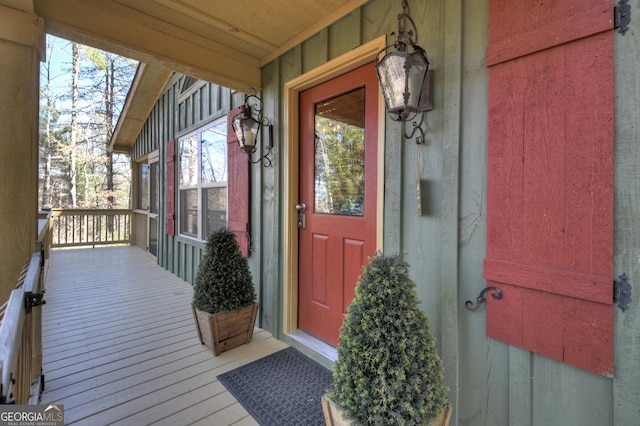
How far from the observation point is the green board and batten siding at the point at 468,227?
A: 979 mm

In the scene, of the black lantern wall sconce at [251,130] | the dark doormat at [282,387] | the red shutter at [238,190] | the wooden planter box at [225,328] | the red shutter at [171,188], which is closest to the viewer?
the dark doormat at [282,387]

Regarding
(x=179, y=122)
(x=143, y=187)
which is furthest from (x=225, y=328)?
(x=143, y=187)

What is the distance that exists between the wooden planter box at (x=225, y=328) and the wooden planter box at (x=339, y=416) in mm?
1347

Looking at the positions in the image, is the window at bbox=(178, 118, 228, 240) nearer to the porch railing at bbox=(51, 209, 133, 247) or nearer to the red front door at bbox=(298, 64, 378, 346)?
the red front door at bbox=(298, 64, 378, 346)

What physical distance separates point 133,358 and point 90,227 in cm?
710

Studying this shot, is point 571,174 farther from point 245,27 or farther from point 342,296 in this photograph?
point 245,27

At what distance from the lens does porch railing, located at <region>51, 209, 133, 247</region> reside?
277 inches

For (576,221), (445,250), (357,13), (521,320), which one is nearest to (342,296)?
(445,250)

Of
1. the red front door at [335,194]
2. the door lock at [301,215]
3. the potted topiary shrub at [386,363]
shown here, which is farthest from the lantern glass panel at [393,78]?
the door lock at [301,215]

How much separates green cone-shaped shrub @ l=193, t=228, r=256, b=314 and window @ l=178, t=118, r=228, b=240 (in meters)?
1.23

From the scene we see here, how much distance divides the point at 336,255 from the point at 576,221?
1.40 m

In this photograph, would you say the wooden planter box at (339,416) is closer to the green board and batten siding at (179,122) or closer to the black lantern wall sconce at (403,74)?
the black lantern wall sconce at (403,74)

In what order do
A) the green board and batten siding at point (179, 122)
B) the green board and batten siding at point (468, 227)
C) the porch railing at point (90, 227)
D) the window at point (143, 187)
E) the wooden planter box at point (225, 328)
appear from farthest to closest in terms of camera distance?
the window at point (143, 187) < the porch railing at point (90, 227) < the green board and batten siding at point (179, 122) < the wooden planter box at point (225, 328) < the green board and batten siding at point (468, 227)

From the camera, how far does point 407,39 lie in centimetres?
135
